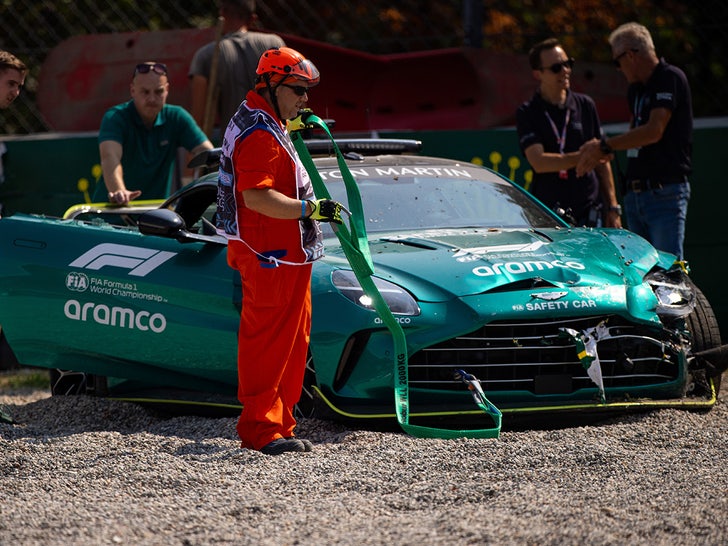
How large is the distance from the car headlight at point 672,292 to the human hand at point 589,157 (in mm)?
1600

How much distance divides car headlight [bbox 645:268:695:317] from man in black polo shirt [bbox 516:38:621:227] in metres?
1.73

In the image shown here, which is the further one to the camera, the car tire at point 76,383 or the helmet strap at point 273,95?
the car tire at point 76,383

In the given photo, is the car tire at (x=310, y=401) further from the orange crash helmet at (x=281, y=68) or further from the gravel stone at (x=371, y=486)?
the orange crash helmet at (x=281, y=68)

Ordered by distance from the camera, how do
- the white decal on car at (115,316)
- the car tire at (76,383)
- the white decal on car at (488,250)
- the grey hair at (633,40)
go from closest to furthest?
the white decal on car at (488,250)
the white decal on car at (115,316)
the car tire at (76,383)
the grey hair at (633,40)

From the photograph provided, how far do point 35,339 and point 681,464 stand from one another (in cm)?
330

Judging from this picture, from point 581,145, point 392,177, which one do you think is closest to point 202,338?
point 392,177

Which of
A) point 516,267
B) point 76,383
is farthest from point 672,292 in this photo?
point 76,383

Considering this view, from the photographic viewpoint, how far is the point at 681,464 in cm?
484

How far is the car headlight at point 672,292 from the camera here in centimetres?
586

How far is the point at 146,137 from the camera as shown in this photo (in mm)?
8086

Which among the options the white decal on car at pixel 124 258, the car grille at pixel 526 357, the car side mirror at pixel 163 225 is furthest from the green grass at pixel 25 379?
the car grille at pixel 526 357

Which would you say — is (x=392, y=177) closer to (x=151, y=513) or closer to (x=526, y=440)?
(x=526, y=440)

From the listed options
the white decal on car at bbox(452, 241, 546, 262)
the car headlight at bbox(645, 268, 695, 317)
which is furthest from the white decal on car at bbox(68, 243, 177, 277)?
the car headlight at bbox(645, 268, 695, 317)

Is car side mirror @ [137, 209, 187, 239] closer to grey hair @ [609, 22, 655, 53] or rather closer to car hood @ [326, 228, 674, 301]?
car hood @ [326, 228, 674, 301]
